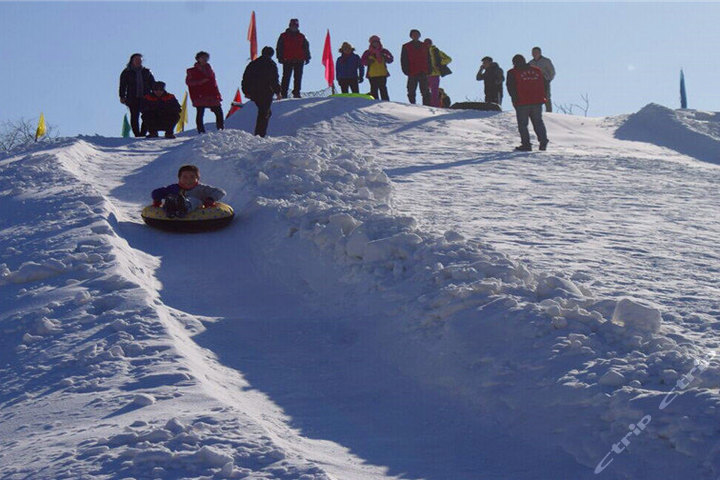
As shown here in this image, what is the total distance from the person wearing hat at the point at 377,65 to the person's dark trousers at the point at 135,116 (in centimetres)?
499

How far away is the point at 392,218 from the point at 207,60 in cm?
906

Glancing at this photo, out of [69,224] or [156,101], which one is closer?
[69,224]

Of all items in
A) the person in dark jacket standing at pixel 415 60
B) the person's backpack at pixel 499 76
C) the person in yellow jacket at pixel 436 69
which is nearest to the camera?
the person in dark jacket standing at pixel 415 60

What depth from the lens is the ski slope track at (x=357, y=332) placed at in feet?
15.6

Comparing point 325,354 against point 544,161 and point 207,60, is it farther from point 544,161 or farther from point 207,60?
point 207,60

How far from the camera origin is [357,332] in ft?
22.5

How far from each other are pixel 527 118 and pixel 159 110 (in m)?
6.30

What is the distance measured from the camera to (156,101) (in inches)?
667

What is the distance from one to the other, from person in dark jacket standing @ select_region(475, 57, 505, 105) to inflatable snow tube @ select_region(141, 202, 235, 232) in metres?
12.5

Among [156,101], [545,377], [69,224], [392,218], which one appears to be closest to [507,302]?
[545,377]

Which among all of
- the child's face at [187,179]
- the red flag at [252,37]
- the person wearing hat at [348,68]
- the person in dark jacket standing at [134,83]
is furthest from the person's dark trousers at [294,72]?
the child's face at [187,179]

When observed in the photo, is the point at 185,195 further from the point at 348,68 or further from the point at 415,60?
the point at 348,68

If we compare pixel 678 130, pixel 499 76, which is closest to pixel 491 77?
pixel 499 76

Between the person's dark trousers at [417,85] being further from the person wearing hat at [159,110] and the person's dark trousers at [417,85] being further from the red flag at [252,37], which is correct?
the red flag at [252,37]
